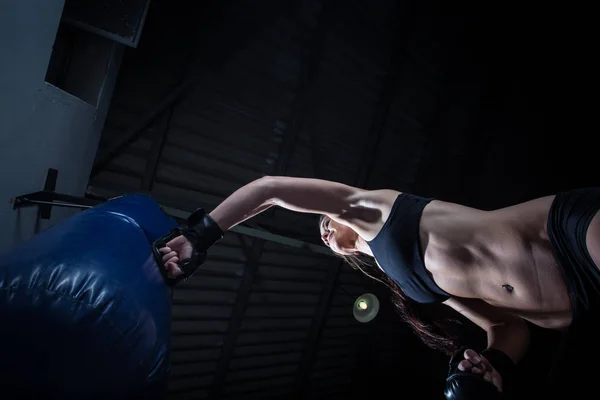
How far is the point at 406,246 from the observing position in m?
1.63

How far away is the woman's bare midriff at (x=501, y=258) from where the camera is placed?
52.4 inches

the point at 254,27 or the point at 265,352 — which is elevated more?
the point at 254,27

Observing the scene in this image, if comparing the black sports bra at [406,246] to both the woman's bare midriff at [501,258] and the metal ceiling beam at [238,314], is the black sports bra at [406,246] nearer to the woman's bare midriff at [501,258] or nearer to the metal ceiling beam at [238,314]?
the woman's bare midriff at [501,258]

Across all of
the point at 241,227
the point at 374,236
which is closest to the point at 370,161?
the point at 241,227

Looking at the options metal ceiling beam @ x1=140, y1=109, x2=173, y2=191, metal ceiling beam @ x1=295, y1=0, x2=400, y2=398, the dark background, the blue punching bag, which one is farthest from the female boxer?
metal ceiling beam @ x1=295, y1=0, x2=400, y2=398

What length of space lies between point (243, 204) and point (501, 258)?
1225 mm

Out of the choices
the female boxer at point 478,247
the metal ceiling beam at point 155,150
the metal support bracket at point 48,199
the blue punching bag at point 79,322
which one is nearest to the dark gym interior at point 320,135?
the metal ceiling beam at point 155,150

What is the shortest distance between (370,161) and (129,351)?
5.30m

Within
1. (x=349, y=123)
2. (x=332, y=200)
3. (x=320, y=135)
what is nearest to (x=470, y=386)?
(x=332, y=200)

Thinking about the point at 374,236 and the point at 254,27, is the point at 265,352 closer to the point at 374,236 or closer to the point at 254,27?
the point at 374,236

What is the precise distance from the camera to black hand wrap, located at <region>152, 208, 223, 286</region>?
4.65 ft

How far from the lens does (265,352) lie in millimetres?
5488

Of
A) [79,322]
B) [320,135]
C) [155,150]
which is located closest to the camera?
[79,322]

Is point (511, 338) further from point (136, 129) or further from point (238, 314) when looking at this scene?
point (136, 129)
